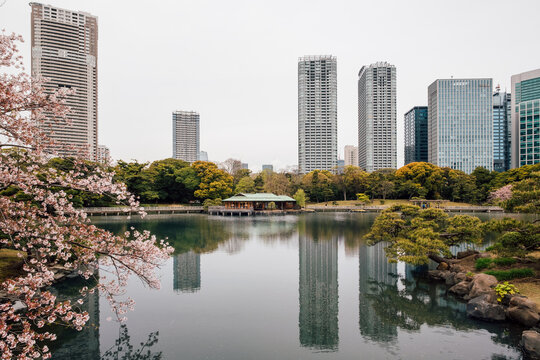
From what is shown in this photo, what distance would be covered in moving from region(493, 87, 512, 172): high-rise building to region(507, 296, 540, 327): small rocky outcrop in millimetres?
92910

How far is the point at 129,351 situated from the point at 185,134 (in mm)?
146649

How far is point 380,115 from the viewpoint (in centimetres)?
9838

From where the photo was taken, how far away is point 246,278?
559 inches

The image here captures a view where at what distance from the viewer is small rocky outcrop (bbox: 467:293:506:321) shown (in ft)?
30.7

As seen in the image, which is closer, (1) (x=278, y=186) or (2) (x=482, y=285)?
(2) (x=482, y=285)

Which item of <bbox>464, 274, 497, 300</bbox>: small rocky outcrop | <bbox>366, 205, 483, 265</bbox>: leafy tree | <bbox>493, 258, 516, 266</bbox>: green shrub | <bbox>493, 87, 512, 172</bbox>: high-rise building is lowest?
<bbox>464, 274, 497, 300</bbox>: small rocky outcrop

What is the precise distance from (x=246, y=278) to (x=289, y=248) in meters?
6.73

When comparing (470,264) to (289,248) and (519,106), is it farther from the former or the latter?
(519,106)

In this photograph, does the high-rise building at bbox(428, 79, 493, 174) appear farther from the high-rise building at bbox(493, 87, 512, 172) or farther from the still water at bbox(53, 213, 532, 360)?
the still water at bbox(53, 213, 532, 360)

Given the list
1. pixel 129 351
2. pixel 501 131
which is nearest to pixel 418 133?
pixel 501 131

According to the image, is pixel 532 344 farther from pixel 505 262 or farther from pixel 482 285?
pixel 505 262

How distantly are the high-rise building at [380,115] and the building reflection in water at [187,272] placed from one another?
88.7m

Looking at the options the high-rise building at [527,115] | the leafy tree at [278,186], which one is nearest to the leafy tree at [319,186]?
the leafy tree at [278,186]

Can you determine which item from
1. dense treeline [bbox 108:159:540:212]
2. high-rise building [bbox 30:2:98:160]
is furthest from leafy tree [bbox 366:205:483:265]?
high-rise building [bbox 30:2:98:160]
